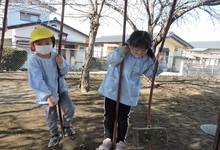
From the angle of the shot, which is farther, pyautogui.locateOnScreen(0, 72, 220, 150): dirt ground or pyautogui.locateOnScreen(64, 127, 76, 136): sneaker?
pyautogui.locateOnScreen(0, 72, 220, 150): dirt ground

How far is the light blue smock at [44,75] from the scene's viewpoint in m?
1.71

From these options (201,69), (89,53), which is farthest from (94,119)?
(201,69)

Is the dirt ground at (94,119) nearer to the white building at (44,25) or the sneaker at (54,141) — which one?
the sneaker at (54,141)

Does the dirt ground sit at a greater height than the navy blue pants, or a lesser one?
lesser

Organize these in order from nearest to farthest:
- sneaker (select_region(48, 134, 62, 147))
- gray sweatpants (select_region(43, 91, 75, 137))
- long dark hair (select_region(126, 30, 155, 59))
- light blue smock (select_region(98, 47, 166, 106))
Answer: long dark hair (select_region(126, 30, 155, 59)) < light blue smock (select_region(98, 47, 166, 106)) < gray sweatpants (select_region(43, 91, 75, 137)) < sneaker (select_region(48, 134, 62, 147))

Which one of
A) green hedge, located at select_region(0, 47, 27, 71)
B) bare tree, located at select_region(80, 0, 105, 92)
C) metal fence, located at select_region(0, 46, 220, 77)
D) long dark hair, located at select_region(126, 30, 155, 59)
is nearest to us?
long dark hair, located at select_region(126, 30, 155, 59)

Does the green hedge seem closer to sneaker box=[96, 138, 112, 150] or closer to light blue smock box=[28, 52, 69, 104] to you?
light blue smock box=[28, 52, 69, 104]

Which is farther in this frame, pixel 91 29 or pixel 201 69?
pixel 201 69

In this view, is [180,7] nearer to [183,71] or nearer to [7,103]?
[7,103]

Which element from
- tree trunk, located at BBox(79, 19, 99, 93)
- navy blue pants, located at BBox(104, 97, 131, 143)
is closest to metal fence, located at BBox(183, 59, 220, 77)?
tree trunk, located at BBox(79, 19, 99, 93)

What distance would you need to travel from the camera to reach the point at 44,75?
1.84m

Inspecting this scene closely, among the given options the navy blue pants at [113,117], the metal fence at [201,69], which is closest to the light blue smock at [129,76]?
the navy blue pants at [113,117]

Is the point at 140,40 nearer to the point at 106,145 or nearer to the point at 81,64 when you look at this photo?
the point at 106,145

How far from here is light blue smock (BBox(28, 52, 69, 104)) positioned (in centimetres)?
171
